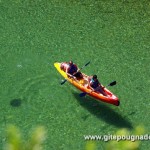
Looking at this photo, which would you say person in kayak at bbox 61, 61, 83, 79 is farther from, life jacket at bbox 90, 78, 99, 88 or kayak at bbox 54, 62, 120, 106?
life jacket at bbox 90, 78, 99, 88

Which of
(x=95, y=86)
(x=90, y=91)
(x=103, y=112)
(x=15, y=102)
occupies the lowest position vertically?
(x=15, y=102)

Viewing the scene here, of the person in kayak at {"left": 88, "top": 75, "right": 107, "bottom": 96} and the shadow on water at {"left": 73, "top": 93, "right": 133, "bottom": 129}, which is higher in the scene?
the person in kayak at {"left": 88, "top": 75, "right": 107, "bottom": 96}

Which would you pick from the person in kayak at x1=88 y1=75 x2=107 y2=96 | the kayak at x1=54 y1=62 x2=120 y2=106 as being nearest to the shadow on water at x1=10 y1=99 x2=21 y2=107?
the kayak at x1=54 y1=62 x2=120 y2=106

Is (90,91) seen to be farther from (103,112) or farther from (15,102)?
(15,102)

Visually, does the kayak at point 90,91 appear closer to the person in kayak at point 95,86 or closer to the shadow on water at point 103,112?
the person in kayak at point 95,86

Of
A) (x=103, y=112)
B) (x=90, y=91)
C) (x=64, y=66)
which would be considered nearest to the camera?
(x=90, y=91)

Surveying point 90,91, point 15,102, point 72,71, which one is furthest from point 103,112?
point 15,102

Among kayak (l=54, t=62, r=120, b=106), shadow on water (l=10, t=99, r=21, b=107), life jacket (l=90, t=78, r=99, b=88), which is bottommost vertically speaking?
shadow on water (l=10, t=99, r=21, b=107)

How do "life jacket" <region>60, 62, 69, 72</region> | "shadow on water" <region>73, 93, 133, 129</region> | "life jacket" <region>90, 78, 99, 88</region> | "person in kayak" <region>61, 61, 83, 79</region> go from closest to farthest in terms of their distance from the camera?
"shadow on water" <region>73, 93, 133, 129</region> < "life jacket" <region>90, 78, 99, 88</region> < "person in kayak" <region>61, 61, 83, 79</region> < "life jacket" <region>60, 62, 69, 72</region>

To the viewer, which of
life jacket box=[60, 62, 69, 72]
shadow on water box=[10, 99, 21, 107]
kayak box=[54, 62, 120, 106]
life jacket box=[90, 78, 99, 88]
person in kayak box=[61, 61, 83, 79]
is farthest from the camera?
life jacket box=[60, 62, 69, 72]
